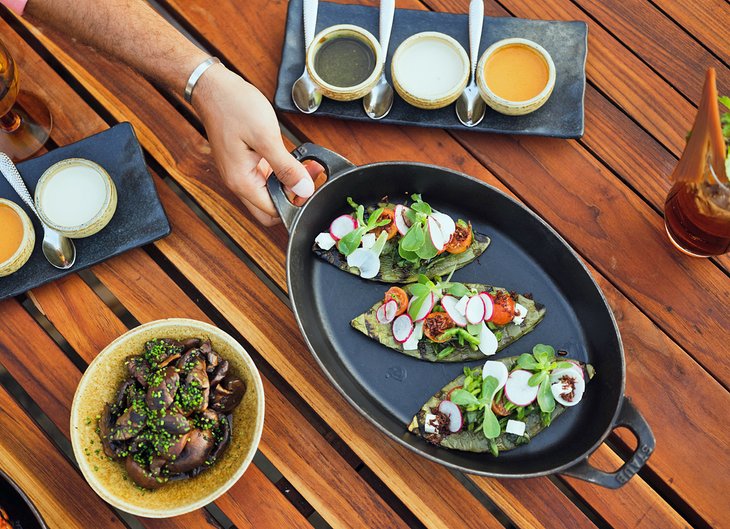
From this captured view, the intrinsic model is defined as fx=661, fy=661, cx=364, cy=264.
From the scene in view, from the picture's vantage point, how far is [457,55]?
167 cm

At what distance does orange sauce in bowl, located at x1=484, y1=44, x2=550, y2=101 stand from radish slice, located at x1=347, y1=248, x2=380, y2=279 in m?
0.52

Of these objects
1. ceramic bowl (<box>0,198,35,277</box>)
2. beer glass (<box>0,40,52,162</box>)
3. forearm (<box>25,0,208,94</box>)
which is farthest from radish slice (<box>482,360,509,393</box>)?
beer glass (<box>0,40,52,162</box>)

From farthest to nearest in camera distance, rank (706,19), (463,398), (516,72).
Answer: (706,19), (516,72), (463,398)

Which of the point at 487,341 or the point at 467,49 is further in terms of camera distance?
the point at 467,49

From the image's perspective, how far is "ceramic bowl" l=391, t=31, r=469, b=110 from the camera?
5.32 feet

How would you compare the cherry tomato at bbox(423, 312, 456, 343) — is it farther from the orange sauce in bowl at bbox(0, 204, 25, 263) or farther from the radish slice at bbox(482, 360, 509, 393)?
the orange sauce in bowl at bbox(0, 204, 25, 263)

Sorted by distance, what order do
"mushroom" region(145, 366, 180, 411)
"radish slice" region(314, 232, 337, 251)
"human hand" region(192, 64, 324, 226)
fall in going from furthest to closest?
"radish slice" region(314, 232, 337, 251)
"human hand" region(192, 64, 324, 226)
"mushroom" region(145, 366, 180, 411)

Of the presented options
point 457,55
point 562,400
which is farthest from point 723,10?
point 562,400

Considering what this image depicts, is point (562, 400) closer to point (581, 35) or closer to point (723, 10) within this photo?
point (581, 35)

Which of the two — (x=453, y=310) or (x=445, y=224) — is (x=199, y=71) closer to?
(x=445, y=224)

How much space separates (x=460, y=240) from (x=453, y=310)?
168mm

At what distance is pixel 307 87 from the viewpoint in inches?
65.7

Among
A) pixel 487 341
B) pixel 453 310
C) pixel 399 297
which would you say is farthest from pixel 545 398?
pixel 399 297

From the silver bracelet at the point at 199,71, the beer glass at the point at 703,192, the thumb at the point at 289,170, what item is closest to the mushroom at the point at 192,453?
the thumb at the point at 289,170
